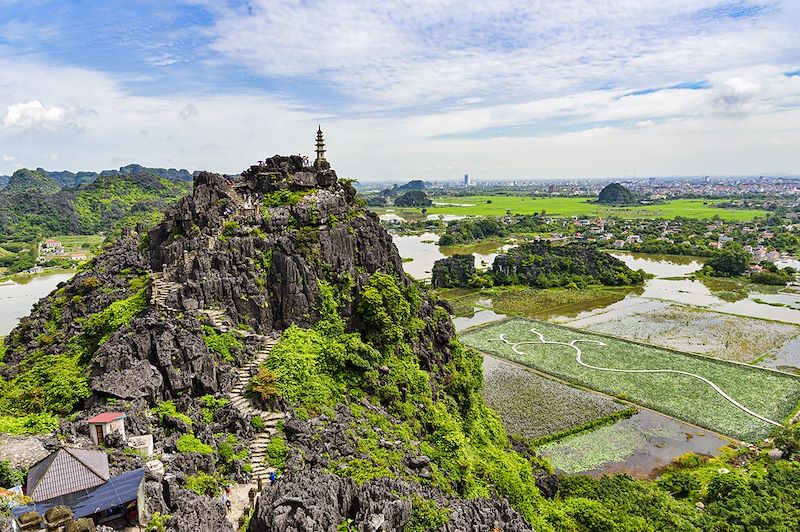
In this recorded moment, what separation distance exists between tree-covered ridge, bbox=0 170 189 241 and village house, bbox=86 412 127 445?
102428mm

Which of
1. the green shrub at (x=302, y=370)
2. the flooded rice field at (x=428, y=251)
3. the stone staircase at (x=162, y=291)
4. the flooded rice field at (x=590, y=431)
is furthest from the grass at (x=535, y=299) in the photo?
the stone staircase at (x=162, y=291)

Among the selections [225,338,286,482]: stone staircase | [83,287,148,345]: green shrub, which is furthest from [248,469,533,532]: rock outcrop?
[83,287,148,345]: green shrub

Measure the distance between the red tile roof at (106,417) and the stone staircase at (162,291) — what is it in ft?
21.9

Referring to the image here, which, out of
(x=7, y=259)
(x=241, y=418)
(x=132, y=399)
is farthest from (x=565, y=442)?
(x=7, y=259)

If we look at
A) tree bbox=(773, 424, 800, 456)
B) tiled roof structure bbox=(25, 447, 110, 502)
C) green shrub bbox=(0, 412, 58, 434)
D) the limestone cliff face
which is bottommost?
tree bbox=(773, 424, 800, 456)

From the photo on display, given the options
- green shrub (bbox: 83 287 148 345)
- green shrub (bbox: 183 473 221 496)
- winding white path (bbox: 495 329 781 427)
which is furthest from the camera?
winding white path (bbox: 495 329 781 427)

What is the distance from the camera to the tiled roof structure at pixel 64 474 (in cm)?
1273

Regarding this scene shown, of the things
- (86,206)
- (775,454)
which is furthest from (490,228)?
(775,454)

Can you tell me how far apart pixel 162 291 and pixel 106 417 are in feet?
28.4

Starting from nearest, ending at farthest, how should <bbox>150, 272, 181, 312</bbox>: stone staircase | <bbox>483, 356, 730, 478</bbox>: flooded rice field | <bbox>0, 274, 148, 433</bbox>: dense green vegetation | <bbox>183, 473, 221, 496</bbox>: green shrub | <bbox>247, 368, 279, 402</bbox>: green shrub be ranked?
<bbox>183, 473, 221, 496</bbox>: green shrub, <bbox>0, 274, 148, 433</bbox>: dense green vegetation, <bbox>247, 368, 279, 402</bbox>: green shrub, <bbox>150, 272, 181, 312</bbox>: stone staircase, <bbox>483, 356, 730, 478</bbox>: flooded rice field

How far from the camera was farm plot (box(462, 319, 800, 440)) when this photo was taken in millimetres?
36472

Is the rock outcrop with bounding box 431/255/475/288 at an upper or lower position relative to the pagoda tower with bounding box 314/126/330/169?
lower

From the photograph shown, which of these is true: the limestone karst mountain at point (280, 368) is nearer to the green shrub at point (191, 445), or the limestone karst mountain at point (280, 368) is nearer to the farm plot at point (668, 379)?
the green shrub at point (191, 445)

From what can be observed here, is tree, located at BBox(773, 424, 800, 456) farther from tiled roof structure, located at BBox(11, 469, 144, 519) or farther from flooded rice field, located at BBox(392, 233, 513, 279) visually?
flooded rice field, located at BBox(392, 233, 513, 279)
